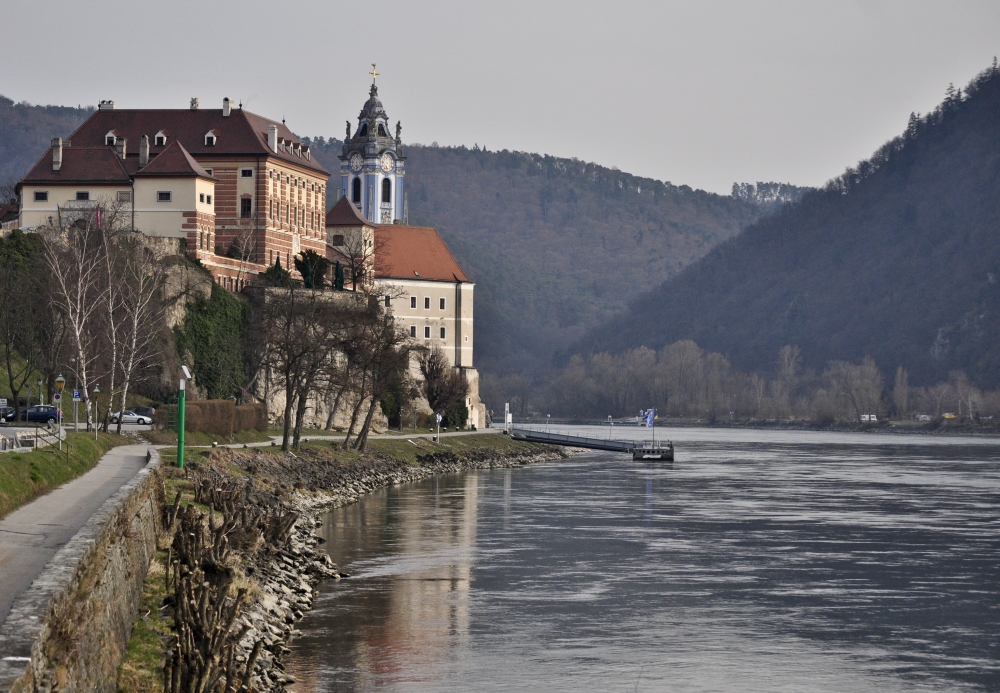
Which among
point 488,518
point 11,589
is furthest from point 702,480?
point 11,589

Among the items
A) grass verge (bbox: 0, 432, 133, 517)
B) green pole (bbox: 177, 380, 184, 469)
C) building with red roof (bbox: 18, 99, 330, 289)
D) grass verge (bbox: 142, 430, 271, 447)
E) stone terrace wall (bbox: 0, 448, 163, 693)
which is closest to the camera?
stone terrace wall (bbox: 0, 448, 163, 693)

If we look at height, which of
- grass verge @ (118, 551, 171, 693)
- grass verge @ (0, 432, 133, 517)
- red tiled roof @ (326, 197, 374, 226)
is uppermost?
red tiled roof @ (326, 197, 374, 226)

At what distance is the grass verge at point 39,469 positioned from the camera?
25597 mm

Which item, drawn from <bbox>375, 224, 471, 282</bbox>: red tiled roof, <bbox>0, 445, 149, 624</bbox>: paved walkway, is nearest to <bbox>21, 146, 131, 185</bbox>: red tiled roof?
<bbox>375, 224, 471, 282</bbox>: red tiled roof

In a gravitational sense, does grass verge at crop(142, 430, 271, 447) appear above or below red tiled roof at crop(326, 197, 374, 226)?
below

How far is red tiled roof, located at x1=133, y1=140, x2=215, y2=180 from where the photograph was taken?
261ft

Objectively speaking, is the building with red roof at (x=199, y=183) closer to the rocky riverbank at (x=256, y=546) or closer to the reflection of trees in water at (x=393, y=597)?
the rocky riverbank at (x=256, y=546)

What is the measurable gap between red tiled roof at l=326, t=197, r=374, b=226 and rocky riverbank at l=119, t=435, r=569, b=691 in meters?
35.6

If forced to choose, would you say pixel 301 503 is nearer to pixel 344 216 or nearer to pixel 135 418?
pixel 135 418

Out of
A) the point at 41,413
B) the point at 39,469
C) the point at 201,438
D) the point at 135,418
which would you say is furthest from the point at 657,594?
the point at 135,418

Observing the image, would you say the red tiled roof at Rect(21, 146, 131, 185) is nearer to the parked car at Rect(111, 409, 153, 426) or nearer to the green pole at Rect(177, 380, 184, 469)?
the parked car at Rect(111, 409, 153, 426)

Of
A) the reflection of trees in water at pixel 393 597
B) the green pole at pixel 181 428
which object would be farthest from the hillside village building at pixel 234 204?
the green pole at pixel 181 428

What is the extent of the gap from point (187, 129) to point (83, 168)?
9.23 meters

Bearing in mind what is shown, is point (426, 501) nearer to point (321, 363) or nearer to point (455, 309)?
point (321, 363)
